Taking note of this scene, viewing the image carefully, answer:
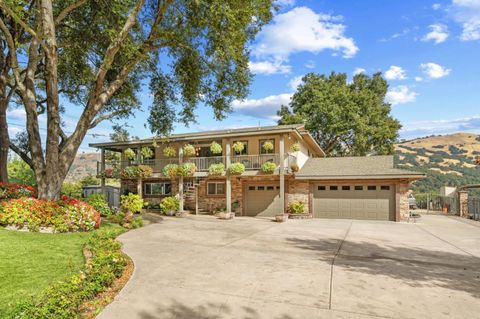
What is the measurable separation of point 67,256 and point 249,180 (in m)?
14.9

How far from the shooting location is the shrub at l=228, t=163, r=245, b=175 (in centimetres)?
1920

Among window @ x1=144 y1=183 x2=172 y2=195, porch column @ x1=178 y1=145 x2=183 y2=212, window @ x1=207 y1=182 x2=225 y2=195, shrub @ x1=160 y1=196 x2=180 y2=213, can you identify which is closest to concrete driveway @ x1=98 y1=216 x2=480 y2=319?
porch column @ x1=178 y1=145 x2=183 y2=212

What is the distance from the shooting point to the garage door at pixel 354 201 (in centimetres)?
1823

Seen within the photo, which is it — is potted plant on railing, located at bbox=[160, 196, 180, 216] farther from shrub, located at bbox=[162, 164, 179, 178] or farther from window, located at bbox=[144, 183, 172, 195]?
window, located at bbox=[144, 183, 172, 195]

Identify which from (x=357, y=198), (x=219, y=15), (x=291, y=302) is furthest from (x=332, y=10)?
(x=291, y=302)

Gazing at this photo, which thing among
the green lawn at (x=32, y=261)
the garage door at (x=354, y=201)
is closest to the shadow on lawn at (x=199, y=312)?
the green lawn at (x=32, y=261)

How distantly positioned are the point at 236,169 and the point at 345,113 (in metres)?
17.4

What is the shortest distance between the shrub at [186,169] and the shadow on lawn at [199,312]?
15555 millimetres

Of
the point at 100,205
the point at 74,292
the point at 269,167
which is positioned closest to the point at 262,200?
the point at 269,167

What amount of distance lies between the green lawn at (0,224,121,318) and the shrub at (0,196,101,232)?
1.95 feet

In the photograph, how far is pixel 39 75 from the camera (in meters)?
17.8

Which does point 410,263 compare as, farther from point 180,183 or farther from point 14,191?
point 14,191

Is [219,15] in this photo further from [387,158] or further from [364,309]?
[387,158]

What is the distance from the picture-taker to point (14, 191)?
14.2 m
